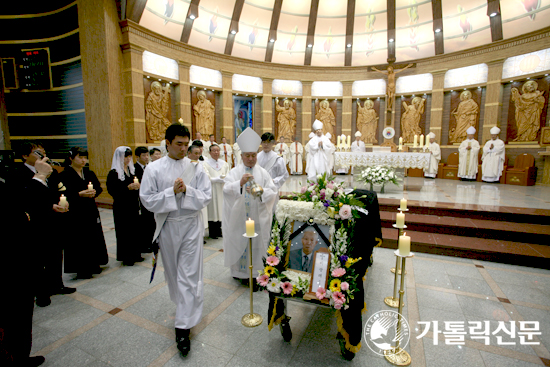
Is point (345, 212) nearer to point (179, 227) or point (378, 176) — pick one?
point (179, 227)

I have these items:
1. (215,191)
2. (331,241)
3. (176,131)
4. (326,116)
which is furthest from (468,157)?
(176,131)

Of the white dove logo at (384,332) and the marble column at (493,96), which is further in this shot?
the marble column at (493,96)

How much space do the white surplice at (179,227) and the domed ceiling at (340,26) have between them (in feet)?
32.9

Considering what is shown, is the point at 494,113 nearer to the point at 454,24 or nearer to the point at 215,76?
the point at 454,24

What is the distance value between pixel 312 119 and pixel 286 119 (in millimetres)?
1449

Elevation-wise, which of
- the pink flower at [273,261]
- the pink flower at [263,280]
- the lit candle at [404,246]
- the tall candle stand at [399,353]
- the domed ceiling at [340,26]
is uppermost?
the domed ceiling at [340,26]

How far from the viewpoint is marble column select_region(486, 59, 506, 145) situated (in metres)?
10.9

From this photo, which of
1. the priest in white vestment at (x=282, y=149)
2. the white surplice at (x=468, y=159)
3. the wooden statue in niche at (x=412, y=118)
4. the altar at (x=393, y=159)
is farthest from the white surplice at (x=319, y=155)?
the wooden statue in niche at (x=412, y=118)

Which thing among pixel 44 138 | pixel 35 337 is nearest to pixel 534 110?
Result: pixel 35 337

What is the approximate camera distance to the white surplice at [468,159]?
1081 centimetres

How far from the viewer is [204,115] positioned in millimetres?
12133

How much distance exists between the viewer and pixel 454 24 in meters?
12.2

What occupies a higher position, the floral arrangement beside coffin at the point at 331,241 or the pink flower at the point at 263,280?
the floral arrangement beside coffin at the point at 331,241

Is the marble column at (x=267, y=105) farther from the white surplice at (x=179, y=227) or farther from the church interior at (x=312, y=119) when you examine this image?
the white surplice at (x=179, y=227)
